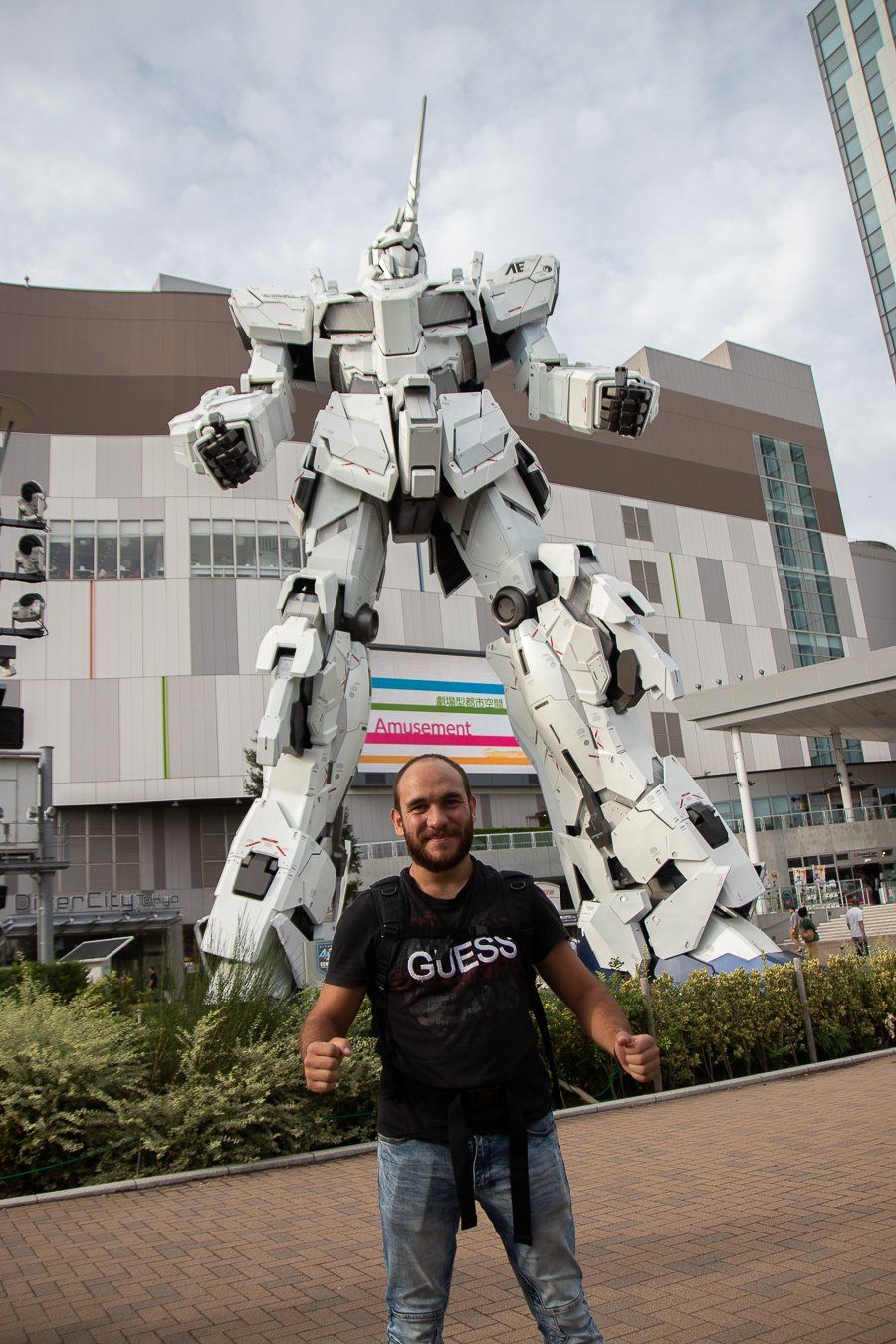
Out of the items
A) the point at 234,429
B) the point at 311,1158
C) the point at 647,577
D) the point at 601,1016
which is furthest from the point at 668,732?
the point at 601,1016

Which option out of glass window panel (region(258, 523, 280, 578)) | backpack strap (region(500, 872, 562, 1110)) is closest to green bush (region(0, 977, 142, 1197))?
backpack strap (region(500, 872, 562, 1110))

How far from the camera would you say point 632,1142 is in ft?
18.9

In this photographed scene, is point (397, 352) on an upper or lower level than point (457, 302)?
lower

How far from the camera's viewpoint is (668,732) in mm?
40031

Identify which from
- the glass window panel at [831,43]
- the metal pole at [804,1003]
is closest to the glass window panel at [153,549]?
the metal pole at [804,1003]

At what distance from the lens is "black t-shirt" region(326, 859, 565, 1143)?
2342 millimetres

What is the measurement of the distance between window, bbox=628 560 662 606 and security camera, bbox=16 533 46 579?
3202cm

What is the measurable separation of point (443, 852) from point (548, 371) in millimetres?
7325

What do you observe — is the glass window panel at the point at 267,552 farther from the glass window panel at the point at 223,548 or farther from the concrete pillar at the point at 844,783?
the concrete pillar at the point at 844,783

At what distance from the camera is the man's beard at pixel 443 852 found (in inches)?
96.7

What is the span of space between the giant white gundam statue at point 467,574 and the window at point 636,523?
32.6 m

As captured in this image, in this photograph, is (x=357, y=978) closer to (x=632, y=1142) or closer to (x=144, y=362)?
(x=632, y=1142)

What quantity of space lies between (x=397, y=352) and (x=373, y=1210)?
6.49 meters

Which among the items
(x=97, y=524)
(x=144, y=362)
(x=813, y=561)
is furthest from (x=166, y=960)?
(x=813, y=561)
